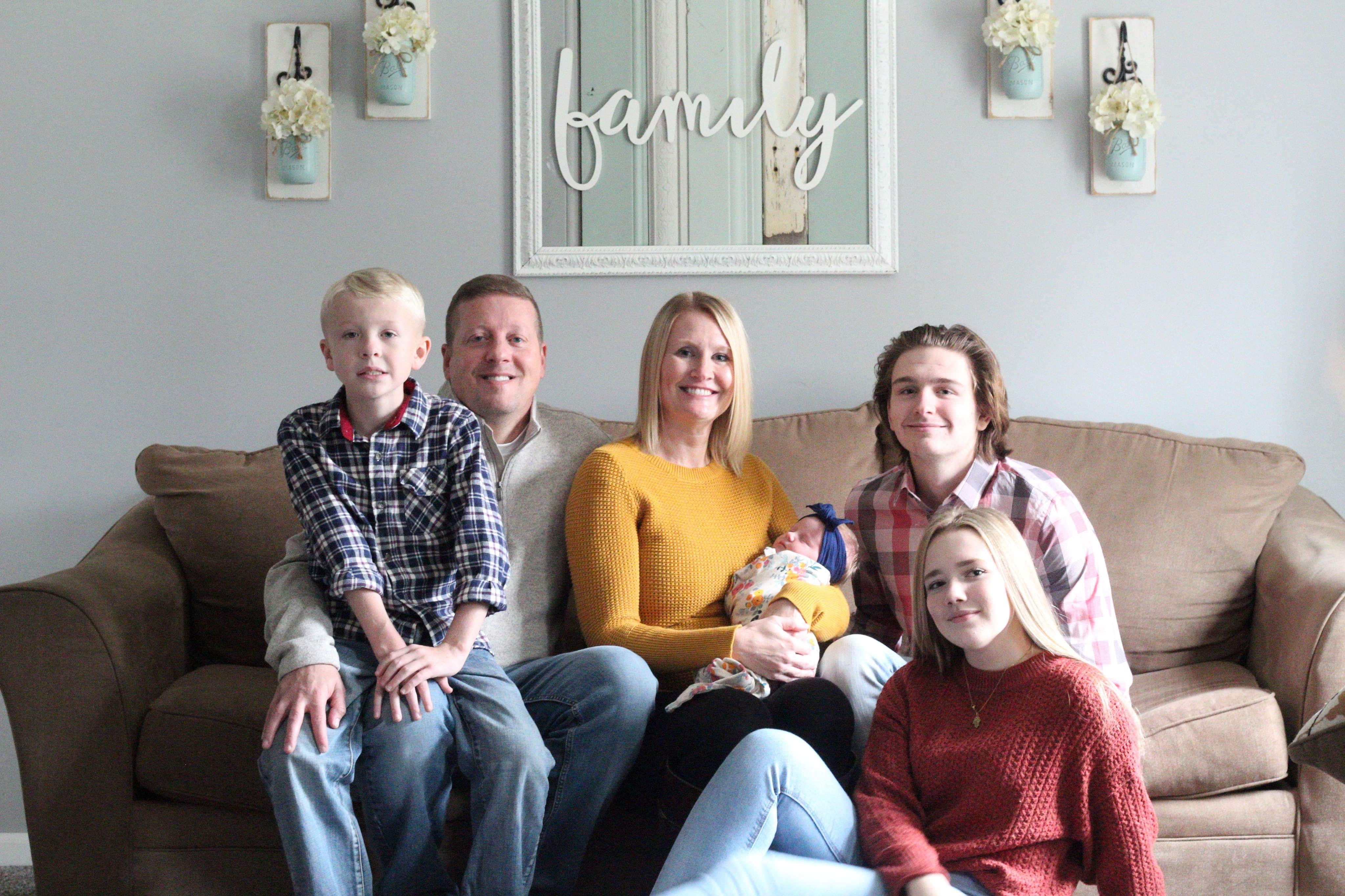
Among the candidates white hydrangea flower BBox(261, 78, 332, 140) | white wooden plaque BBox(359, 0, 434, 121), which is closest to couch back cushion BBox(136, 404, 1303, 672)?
white hydrangea flower BBox(261, 78, 332, 140)

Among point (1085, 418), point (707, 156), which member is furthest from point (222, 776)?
point (1085, 418)

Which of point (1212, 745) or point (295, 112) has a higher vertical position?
point (295, 112)

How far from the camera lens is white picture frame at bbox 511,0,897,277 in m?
2.54

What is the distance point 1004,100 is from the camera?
8.29 ft

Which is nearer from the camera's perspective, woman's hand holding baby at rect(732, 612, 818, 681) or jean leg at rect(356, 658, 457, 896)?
jean leg at rect(356, 658, 457, 896)

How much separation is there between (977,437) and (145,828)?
151 cm

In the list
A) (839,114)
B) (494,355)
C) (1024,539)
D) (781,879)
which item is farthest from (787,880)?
(839,114)

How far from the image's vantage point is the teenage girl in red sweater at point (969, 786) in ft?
4.15

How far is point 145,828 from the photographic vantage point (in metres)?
1.76

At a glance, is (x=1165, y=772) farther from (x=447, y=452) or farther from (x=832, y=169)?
(x=832, y=169)

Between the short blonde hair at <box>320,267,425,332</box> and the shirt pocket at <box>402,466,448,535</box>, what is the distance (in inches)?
9.7

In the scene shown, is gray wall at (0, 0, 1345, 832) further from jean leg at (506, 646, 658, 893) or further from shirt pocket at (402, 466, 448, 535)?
jean leg at (506, 646, 658, 893)

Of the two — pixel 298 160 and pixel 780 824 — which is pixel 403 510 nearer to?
pixel 780 824

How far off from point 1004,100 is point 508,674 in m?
1.75
